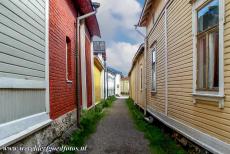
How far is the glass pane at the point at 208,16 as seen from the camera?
193 inches

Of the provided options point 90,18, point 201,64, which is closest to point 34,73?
point 201,64

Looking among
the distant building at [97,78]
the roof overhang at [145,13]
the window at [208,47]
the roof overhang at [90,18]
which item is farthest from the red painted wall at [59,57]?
the distant building at [97,78]

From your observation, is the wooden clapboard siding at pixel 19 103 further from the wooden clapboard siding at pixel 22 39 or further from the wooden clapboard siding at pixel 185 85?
the wooden clapboard siding at pixel 185 85

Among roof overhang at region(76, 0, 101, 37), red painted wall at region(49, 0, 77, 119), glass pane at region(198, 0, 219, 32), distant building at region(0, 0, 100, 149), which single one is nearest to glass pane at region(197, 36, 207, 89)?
glass pane at region(198, 0, 219, 32)

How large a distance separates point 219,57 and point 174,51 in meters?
3.13

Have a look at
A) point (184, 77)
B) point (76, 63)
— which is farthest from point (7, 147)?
point (76, 63)

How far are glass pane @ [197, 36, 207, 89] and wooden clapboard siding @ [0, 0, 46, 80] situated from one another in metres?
2.93

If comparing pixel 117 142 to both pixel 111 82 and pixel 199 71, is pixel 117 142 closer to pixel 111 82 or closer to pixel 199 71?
pixel 199 71

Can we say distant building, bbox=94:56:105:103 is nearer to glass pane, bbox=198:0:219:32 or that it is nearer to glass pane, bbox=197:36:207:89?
glass pane, bbox=197:36:207:89

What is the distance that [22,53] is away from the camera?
4699mm

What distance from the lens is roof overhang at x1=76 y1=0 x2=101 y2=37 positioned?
34.1 ft

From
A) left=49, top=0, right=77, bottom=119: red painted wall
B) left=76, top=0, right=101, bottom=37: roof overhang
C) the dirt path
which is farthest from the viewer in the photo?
left=76, top=0, right=101, bottom=37: roof overhang

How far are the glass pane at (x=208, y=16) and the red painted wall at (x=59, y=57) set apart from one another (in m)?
3.13

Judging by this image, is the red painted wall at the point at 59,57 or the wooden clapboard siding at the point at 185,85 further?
the red painted wall at the point at 59,57
